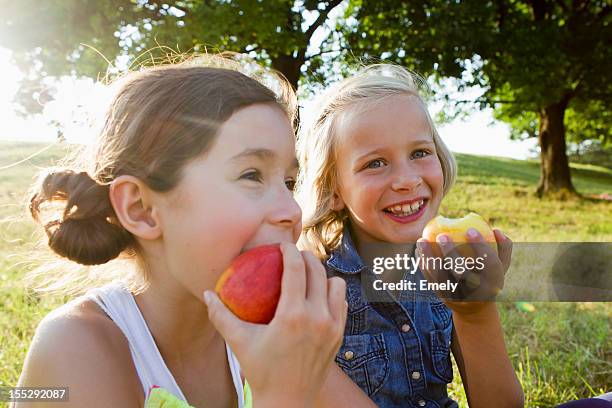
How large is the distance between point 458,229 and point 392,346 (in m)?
0.50

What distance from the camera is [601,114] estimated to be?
14.3 m

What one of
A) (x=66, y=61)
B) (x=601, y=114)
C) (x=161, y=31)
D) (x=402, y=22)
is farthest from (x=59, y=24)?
(x=601, y=114)

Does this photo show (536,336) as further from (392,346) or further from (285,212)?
(285,212)

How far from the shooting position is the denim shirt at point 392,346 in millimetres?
1849

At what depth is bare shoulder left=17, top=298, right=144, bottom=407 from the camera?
1207mm

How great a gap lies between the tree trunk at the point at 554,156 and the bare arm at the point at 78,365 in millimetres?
11566

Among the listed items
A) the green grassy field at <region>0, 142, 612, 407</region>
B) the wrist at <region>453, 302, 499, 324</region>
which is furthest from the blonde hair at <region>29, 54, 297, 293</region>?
the wrist at <region>453, 302, 499, 324</region>

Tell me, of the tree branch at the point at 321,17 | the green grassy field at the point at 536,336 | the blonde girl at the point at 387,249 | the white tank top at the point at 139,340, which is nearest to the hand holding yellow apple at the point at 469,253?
the blonde girl at the point at 387,249

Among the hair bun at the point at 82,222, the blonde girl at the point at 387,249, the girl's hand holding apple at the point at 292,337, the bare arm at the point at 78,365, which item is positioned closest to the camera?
the girl's hand holding apple at the point at 292,337

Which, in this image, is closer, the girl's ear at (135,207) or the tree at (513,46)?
the girl's ear at (135,207)

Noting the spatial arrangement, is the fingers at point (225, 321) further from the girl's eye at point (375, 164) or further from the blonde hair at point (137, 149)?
the girl's eye at point (375, 164)

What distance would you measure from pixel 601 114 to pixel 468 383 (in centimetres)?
1433

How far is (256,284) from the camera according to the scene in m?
1.18

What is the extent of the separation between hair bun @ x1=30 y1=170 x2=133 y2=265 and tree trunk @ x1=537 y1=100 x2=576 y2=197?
11424mm
